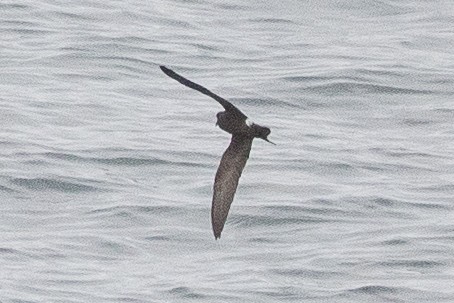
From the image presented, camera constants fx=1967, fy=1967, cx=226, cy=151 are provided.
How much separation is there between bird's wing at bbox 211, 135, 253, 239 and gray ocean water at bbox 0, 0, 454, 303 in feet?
12.2

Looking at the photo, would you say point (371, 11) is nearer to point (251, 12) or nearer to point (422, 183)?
point (251, 12)

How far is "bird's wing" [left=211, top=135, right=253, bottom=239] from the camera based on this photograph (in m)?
8.47

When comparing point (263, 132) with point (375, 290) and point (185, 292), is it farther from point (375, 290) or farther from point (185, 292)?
point (375, 290)

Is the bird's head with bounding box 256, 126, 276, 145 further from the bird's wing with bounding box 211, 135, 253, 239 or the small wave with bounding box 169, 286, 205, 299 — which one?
the small wave with bounding box 169, 286, 205, 299

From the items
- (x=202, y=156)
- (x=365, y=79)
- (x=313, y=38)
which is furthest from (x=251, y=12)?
(x=202, y=156)

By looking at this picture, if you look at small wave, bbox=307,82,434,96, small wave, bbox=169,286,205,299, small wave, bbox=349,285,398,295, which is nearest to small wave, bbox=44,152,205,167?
small wave, bbox=307,82,434,96

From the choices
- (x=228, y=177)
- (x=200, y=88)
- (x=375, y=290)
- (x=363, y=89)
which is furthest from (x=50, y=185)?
(x=200, y=88)

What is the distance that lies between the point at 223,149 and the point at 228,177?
757 centimetres

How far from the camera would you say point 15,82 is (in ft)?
59.0

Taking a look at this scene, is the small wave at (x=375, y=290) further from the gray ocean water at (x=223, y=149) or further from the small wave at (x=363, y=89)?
the small wave at (x=363, y=89)

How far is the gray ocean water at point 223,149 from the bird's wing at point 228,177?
146 inches

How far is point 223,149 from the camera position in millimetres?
16109

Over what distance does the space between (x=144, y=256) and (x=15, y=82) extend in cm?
499

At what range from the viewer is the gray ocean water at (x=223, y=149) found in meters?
13.1
